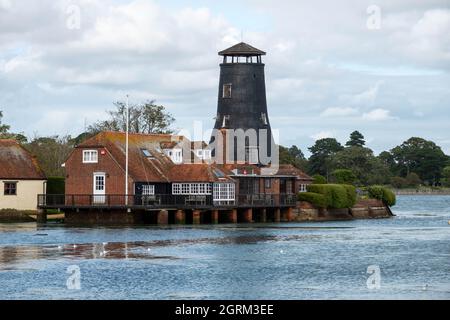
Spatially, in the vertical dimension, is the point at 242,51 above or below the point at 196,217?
above

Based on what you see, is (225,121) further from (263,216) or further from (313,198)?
(263,216)

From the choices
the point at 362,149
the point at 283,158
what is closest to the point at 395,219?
the point at 283,158

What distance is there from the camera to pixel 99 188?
87.4 meters

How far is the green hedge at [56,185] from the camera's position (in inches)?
3713

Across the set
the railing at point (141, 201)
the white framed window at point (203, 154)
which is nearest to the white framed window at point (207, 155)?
the white framed window at point (203, 154)

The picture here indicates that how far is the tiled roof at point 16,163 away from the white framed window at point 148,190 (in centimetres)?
920

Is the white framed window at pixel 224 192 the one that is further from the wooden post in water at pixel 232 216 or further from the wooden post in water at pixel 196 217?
the wooden post in water at pixel 196 217

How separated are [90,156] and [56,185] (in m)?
7.81

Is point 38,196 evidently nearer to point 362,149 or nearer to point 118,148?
point 118,148

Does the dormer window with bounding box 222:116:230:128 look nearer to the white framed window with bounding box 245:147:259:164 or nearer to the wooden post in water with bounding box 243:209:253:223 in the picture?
the white framed window with bounding box 245:147:259:164

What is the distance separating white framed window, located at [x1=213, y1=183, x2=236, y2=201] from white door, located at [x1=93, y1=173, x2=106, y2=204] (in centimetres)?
868

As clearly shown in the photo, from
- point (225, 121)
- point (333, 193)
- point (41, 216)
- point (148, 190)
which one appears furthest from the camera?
point (225, 121)

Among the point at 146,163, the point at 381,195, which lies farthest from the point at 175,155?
the point at 381,195
